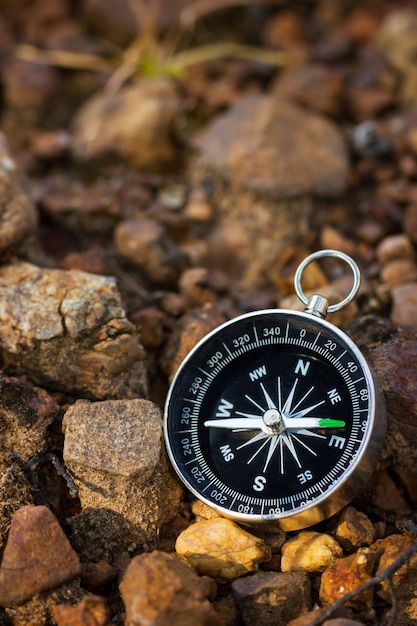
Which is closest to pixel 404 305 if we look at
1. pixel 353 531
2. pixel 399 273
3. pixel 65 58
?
pixel 399 273

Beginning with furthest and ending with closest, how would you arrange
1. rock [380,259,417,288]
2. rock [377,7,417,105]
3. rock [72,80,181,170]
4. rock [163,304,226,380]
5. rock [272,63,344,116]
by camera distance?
1. rock [377,7,417,105]
2. rock [272,63,344,116]
3. rock [72,80,181,170]
4. rock [380,259,417,288]
5. rock [163,304,226,380]

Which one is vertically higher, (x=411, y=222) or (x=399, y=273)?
(x=411, y=222)

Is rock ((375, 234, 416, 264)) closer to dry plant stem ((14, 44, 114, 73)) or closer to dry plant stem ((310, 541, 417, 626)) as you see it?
dry plant stem ((310, 541, 417, 626))

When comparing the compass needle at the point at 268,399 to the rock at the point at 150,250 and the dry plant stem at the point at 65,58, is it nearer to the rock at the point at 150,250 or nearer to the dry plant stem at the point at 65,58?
the rock at the point at 150,250

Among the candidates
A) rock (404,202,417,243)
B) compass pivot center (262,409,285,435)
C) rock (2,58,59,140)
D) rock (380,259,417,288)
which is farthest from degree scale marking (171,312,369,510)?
rock (2,58,59,140)

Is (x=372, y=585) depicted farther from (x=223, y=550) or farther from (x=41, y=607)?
(x=41, y=607)

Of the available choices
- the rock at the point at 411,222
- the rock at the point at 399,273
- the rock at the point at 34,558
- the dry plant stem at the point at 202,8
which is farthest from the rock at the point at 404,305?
the dry plant stem at the point at 202,8
